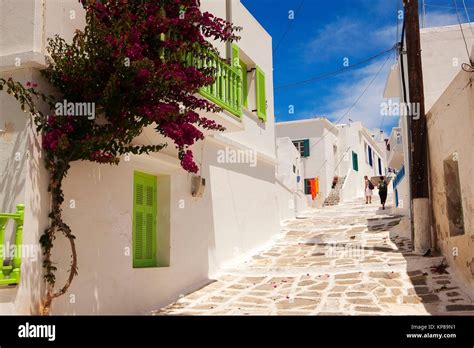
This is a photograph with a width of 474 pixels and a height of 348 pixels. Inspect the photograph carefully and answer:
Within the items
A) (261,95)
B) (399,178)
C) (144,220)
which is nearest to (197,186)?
(144,220)

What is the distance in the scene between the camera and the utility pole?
9766 millimetres

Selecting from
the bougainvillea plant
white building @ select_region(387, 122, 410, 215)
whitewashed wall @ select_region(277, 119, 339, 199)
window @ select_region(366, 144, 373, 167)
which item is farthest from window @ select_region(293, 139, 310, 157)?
the bougainvillea plant

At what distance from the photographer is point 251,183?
1261cm

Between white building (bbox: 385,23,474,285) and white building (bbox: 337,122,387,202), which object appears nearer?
white building (bbox: 385,23,474,285)

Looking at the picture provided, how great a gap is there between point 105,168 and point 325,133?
23.2 m

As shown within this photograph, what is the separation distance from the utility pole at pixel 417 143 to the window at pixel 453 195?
0.99 meters

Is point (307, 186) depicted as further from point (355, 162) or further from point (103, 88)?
point (103, 88)

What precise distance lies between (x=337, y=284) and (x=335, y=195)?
20155 millimetres

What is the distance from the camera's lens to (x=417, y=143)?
9.95 meters

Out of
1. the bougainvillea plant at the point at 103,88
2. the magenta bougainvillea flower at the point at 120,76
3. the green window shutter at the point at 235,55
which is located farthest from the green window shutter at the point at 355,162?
the bougainvillea plant at the point at 103,88

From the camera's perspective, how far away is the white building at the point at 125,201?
5.41 meters

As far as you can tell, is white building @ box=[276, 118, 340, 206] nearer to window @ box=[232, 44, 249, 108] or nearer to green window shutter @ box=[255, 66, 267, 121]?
green window shutter @ box=[255, 66, 267, 121]

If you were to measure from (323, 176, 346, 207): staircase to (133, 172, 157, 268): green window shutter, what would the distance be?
64.0 feet

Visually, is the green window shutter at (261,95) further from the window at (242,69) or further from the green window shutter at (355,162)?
the green window shutter at (355,162)
